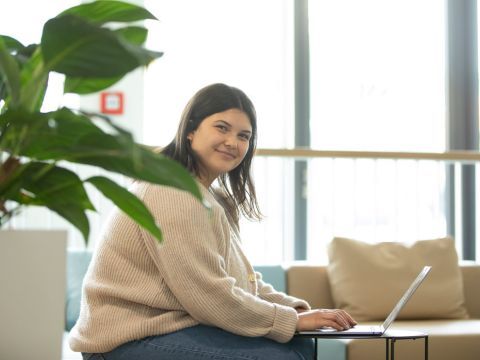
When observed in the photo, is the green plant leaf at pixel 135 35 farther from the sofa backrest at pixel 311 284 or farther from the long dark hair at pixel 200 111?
the sofa backrest at pixel 311 284

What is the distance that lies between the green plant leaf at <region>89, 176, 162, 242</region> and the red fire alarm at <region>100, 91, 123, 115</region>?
3.77 metres

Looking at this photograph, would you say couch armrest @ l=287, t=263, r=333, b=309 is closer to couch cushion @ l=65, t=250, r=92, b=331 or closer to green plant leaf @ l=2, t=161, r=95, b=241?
couch cushion @ l=65, t=250, r=92, b=331

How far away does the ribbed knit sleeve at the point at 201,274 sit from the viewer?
2090 mm

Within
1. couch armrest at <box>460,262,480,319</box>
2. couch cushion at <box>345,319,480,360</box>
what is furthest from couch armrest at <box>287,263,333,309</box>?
couch armrest at <box>460,262,480,319</box>

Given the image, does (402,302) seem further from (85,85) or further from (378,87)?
(378,87)

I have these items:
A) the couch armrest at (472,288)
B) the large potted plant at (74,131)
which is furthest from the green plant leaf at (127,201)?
the couch armrest at (472,288)

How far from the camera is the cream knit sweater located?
2.08 meters

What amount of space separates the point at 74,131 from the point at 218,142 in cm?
146

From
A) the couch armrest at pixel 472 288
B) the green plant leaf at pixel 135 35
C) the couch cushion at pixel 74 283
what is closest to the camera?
the green plant leaf at pixel 135 35

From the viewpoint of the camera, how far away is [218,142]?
2.48m

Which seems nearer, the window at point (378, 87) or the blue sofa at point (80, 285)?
the blue sofa at point (80, 285)

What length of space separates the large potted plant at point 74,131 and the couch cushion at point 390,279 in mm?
2539

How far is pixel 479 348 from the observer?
3227 mm

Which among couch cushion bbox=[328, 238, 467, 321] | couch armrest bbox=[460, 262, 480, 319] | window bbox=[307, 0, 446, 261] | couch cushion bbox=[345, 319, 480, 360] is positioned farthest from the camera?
window bbox=[307, 0, 446, 261]
